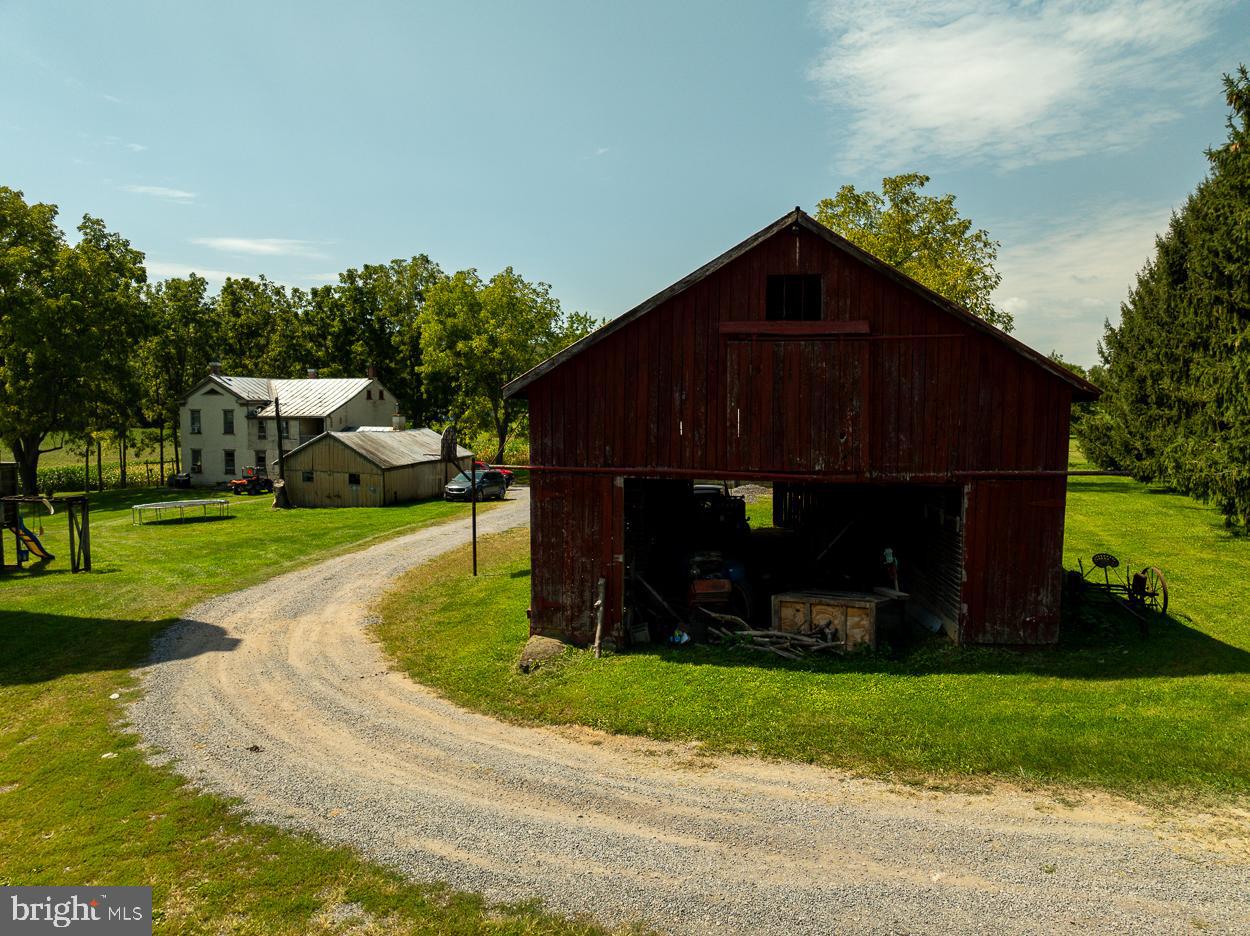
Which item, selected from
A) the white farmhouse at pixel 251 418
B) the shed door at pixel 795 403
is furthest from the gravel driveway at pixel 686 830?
the white farmhouse at pixel 251 418

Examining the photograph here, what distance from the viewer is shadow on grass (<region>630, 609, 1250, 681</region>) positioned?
15.3m

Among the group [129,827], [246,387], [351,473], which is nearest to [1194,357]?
[129,827]

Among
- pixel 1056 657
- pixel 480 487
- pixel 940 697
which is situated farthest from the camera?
pixel 480 487

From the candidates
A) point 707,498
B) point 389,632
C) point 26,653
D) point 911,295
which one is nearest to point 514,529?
point 707,498

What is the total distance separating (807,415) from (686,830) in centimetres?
959

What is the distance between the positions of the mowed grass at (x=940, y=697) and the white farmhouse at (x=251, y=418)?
35.8 meters

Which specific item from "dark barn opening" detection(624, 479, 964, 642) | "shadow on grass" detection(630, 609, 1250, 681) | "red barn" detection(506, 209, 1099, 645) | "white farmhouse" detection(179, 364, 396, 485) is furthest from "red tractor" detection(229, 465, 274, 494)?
"shadow on grass" detection(630, 609, 1250, 681)

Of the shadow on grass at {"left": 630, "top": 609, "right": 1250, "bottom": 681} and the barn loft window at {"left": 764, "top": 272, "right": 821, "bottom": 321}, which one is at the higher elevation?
the barn loft window at {"left": 764, "top": 272, "right": 821, "bottom": 321}

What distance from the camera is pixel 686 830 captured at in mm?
10172

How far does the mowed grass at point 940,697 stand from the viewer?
11633 mm

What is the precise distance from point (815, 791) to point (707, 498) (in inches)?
829

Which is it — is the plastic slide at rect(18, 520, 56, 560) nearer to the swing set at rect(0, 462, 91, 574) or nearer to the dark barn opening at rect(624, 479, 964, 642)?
the swing set at rect(0, 462, 91, 574)

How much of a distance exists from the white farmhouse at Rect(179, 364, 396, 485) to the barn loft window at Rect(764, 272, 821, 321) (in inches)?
1640

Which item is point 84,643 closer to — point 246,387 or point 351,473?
point 351,473
